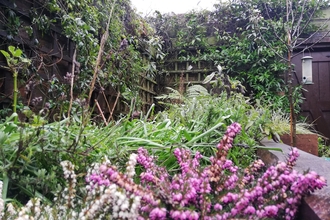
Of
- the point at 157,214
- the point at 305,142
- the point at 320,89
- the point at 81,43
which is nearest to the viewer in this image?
the point at 157,214

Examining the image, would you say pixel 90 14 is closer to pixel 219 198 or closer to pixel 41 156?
pixel 41 156

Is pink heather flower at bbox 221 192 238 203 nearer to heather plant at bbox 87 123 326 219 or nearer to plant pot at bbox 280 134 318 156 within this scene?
heather plant at bbox 87 123 326 219

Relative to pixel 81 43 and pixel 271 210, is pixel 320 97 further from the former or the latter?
pixel 271 210

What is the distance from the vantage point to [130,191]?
0.48 m

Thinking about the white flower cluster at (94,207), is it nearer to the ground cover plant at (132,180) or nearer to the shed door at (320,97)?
the ground cover plant at (132,180)

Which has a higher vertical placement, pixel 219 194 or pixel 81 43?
pixel 81 43

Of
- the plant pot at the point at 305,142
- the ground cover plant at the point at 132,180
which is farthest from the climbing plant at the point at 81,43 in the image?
the plant pot at the point at 305,142

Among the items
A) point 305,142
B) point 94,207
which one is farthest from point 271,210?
point 305,142

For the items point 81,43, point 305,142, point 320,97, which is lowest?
point 305,142

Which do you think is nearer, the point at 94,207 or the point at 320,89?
the point at 94,207

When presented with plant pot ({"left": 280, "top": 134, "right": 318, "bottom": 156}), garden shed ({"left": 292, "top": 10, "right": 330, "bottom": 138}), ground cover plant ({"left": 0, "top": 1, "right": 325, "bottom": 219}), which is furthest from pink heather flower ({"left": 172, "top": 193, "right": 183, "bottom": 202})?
garden shed ({"left": 292, "top": 10, "right": 330, "bottom": 138})

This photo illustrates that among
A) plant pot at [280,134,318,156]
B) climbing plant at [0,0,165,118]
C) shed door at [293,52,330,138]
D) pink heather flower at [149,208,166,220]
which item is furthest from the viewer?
shed door at [293,52,330,138]

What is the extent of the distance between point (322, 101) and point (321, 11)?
4.80 ft

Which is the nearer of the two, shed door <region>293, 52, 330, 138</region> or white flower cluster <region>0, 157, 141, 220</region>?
white flower cluster <region>0, 157, 141, 220</region>
